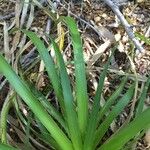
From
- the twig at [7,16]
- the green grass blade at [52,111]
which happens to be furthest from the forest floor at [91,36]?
the green grass blade at [52,111]

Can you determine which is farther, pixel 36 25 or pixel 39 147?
pixel 36 25

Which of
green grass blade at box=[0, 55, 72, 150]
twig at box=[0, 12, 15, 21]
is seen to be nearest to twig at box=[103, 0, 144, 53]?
twig at box=[0, 12, 15, 21]

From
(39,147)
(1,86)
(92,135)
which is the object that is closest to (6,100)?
(1,86)

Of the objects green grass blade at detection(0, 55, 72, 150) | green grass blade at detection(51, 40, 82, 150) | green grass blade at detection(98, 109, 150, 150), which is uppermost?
green grass blade at detection(0, 55, 72, 150)

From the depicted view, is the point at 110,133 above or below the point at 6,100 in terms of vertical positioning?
below

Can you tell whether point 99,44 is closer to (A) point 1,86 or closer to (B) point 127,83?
(B) point 127,83

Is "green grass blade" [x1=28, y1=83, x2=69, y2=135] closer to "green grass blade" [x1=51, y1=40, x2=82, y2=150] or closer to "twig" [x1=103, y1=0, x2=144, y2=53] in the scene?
"green grass blade" [x1=51, y1=40, x2=82, y2=150]
